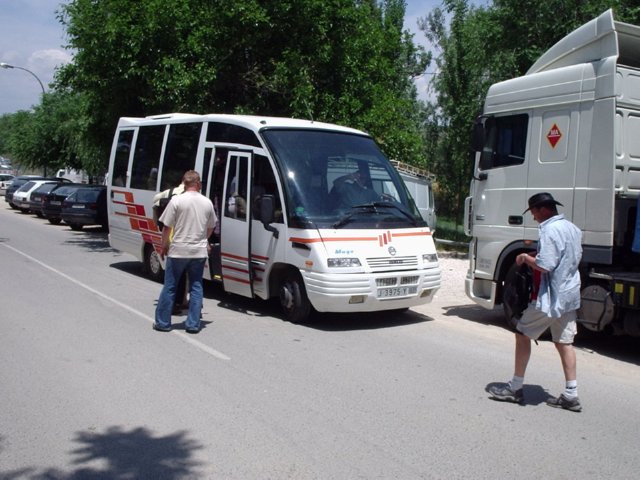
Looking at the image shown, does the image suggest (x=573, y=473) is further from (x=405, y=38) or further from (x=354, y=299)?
(x=405, y=38)

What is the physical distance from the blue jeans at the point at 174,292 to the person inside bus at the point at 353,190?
1.97m

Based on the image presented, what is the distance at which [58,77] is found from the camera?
18.5 meters

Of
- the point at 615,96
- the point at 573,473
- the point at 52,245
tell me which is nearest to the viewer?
the point at 573,473

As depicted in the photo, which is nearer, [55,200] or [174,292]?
[174,292]

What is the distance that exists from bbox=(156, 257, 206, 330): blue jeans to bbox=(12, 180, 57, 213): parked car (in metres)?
25.0

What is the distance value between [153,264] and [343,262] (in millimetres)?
4845

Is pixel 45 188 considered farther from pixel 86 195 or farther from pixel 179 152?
pixel 179 152

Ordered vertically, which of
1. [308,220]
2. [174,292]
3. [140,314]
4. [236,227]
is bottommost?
[140,314]

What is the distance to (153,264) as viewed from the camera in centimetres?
1189

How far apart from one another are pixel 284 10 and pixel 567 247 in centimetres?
1165

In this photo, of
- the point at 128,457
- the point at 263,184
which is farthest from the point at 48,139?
the point at 128,457

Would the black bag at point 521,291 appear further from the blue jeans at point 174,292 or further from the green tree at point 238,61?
the green tree at point 238,61

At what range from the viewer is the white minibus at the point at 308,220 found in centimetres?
833

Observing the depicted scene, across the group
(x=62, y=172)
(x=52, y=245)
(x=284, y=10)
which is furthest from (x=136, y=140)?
(x=62, y=172)
